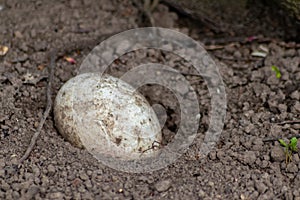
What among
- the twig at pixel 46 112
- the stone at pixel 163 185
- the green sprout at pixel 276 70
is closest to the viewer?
the stone at pixel 163 185

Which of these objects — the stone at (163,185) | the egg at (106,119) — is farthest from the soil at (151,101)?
the egg at (106,119)

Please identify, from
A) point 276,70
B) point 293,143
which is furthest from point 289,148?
point 276,70

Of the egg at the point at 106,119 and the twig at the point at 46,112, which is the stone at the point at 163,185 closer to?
the egg at the point at 106,119

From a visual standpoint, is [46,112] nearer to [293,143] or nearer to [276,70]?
[293,143]

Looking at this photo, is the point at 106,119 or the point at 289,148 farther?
the point at 289,148

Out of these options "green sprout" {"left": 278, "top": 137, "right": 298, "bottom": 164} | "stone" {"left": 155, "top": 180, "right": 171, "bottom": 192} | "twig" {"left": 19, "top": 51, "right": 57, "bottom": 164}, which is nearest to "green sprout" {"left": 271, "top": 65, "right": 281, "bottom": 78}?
"green sprout" {"left": 278, "top": 137, "right": 298, "bottom": 164}

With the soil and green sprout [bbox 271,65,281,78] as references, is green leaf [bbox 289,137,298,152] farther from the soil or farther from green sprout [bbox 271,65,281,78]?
green sprout [bbox 271,65,281,78]
